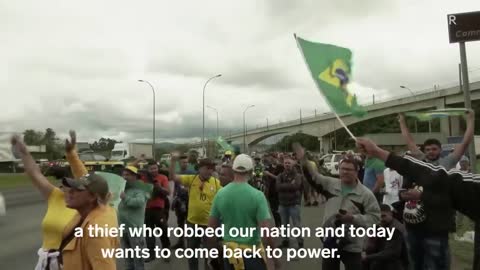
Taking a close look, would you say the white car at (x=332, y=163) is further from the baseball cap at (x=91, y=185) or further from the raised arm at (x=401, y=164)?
the baseball cap at (x=91, y=185)

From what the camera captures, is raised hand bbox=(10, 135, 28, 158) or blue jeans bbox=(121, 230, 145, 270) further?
blue jeans bbox=(121, 230, 145, 270)

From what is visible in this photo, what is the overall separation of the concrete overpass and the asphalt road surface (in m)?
2.50

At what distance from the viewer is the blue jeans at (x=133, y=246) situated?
22.2 feet

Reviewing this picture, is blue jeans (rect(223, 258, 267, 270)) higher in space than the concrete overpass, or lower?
lower

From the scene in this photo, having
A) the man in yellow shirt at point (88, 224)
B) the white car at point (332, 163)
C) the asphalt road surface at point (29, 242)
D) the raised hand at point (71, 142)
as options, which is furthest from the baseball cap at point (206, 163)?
the white car at point (332, 163)

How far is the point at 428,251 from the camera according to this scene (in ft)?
17.6

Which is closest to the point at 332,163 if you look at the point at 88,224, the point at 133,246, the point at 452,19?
the point at 452,19

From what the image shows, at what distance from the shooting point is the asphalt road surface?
25.2 ft

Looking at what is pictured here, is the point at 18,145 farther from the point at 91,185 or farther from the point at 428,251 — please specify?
the point at 428,251

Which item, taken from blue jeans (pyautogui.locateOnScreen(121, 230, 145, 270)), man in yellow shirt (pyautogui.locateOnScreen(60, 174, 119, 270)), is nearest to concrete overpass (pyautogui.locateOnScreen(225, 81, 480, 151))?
man in yellow shirt (pyautogui.locateOnScreen(60, 174, 119, 270))

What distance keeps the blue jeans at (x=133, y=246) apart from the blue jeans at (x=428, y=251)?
12.0 feet

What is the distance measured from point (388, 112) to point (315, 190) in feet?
133

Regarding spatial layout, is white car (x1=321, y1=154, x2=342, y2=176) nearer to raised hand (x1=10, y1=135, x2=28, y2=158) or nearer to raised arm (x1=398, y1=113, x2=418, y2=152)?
raised arm (x1=398, y1=113, x2=418, y2=152)

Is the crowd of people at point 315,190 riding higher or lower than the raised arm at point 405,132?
lower
